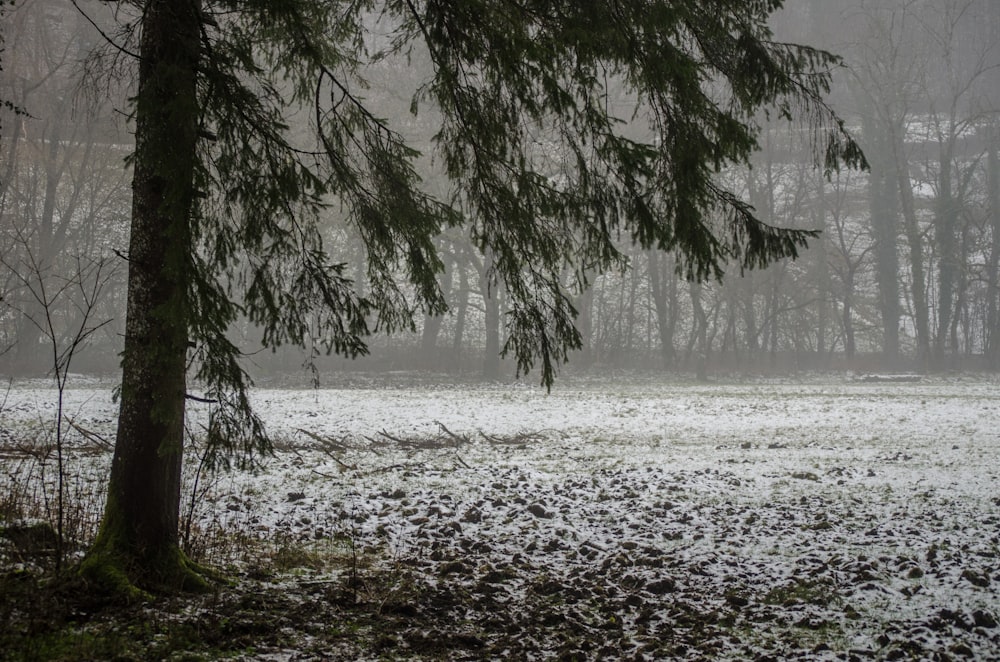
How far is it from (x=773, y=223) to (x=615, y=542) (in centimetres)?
2724

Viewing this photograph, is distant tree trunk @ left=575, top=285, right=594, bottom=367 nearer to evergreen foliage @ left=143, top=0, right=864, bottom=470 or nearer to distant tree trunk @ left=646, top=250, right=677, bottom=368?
distant tree trunk @ left=646, top=250, right=677, bottom=368

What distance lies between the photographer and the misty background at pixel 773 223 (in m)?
27.3

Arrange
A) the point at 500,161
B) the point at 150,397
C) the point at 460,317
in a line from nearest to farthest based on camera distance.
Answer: the point at 150,397, the point at 500,161, the point at 460,317

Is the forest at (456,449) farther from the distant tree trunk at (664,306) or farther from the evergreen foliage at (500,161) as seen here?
the distant tree trunk at (664,306)

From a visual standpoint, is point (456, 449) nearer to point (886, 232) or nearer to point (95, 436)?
point (95, 436)

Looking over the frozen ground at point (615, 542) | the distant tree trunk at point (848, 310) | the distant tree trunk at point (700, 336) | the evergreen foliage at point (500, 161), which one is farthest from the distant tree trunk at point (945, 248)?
the evergreen foliage at point (500, 161)

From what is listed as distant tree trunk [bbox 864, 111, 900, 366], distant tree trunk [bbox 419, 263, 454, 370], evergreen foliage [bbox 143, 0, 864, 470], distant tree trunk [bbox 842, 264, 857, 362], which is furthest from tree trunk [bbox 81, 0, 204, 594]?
distant tree trunk [bbox 864, 111, 900, 366]

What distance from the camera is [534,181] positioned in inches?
213

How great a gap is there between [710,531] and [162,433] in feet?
15.8

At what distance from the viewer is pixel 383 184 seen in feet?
19.0

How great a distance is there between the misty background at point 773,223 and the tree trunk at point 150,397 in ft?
72.6

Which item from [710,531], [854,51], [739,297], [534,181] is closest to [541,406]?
[710,531]

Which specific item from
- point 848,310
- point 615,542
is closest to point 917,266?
point 848,310

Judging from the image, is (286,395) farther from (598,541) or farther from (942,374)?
(942,374)
